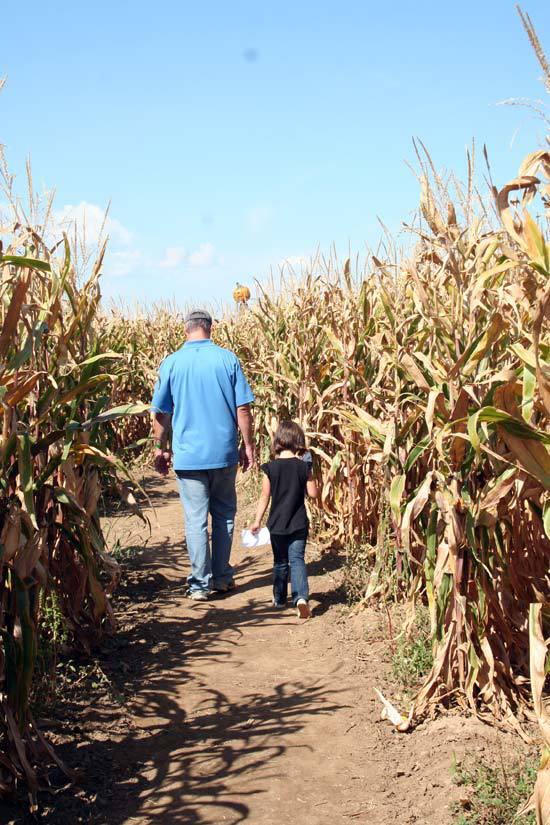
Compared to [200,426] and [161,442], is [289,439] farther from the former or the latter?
[161,442]

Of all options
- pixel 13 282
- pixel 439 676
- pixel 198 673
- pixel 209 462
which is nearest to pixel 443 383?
pixel 439 676

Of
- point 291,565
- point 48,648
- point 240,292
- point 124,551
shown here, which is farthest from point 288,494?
point 240,292

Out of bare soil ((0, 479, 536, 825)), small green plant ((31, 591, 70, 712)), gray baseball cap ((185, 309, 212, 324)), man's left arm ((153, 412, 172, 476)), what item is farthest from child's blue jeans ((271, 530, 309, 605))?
gray baseball cap ((185, 309, 212, 324))

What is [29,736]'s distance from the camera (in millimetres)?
3271

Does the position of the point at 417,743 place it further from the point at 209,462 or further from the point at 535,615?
the point at 209,462

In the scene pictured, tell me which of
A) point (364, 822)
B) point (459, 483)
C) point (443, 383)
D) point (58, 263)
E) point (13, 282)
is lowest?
point (364, 822)

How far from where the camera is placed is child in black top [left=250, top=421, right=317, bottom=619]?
Result: 5.79 m

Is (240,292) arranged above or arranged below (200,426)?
above

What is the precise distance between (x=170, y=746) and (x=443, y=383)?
2.10 meters

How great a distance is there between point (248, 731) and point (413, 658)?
102 centimetres

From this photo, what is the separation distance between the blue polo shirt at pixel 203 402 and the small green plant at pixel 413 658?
212 centimetres

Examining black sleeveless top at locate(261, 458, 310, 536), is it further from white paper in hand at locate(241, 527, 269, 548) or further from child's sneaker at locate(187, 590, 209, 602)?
child's sneaker at locate(187, 590, 209, 602)

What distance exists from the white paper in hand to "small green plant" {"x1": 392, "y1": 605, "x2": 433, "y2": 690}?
1.33 m

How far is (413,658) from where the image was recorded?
14.7ft
